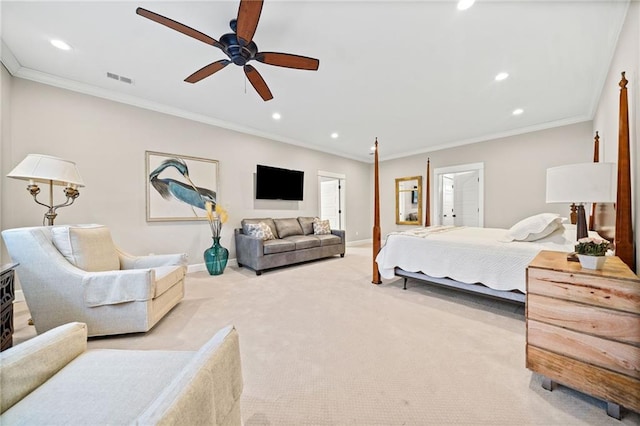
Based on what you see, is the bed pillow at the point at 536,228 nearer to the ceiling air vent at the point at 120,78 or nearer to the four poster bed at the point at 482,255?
the four poster bed at the point at 482,255

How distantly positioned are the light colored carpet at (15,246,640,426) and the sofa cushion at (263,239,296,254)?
85 cm

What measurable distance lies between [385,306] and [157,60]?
3.60 meters

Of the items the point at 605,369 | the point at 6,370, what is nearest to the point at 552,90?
the point at 605,369

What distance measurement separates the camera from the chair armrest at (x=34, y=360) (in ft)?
2.33

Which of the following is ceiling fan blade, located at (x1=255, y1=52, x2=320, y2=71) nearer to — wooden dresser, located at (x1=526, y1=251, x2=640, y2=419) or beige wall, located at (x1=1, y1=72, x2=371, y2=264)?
wooden dresser, located at (x1=526, y1=251, x2=640, y2=419)

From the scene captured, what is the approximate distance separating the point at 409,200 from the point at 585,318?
5.37 metres

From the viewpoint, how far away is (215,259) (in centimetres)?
379

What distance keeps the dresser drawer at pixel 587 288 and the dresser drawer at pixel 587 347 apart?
182 millimetres

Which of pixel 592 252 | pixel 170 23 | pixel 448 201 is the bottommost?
pixel 592 252

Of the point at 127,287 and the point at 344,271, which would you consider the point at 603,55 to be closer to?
the point at 344,271

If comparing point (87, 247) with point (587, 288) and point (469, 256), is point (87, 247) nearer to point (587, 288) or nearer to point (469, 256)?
point (587, 288)

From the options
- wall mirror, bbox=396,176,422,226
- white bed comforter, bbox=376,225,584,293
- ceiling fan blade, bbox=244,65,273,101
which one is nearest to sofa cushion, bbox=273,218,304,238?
white bed comforter, bbox=376,225,584,293

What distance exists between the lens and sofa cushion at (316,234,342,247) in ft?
15.6

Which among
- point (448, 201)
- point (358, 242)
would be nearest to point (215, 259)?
point (358, 242)
